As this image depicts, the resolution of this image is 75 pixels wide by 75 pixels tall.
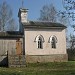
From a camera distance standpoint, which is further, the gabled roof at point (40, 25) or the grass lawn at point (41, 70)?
the gabled roof at point (40, 25)

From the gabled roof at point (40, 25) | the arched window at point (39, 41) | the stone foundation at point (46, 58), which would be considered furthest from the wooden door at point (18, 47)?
the arched window at point (39, 41)

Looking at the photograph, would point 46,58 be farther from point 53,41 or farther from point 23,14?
point 23,14

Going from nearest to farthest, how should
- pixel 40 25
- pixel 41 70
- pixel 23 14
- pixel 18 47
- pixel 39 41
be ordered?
pixel 41 70
pixel 18 47
pixel 40 25
pixel 39 41
pixel 23 14

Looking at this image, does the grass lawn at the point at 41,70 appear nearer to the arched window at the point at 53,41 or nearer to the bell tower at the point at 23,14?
the arched window at the point at 53,41

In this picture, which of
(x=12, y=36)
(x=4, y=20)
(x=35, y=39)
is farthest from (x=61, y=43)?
(x=4, y=20)

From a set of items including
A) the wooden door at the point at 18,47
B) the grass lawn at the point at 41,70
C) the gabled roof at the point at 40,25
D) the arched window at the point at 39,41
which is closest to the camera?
the grass lawn at the point at 41,70

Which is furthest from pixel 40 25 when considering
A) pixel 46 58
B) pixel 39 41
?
pixel 46 58

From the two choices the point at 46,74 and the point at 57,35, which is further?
the point at 57,35

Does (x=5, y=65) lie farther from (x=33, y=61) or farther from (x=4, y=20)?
(x=4, y=20)

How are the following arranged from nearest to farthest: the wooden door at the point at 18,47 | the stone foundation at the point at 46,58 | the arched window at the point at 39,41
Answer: the wooden door at the point at 18,47 < the stone foundation at the point at 46,58 < the arched window at the point at 39,41

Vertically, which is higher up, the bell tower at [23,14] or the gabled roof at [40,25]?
the bell tower at [23,14]

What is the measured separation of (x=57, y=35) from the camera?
38.3 meters

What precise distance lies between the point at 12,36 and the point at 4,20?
20669 mm

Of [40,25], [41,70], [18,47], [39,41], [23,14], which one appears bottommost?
[41,70]
